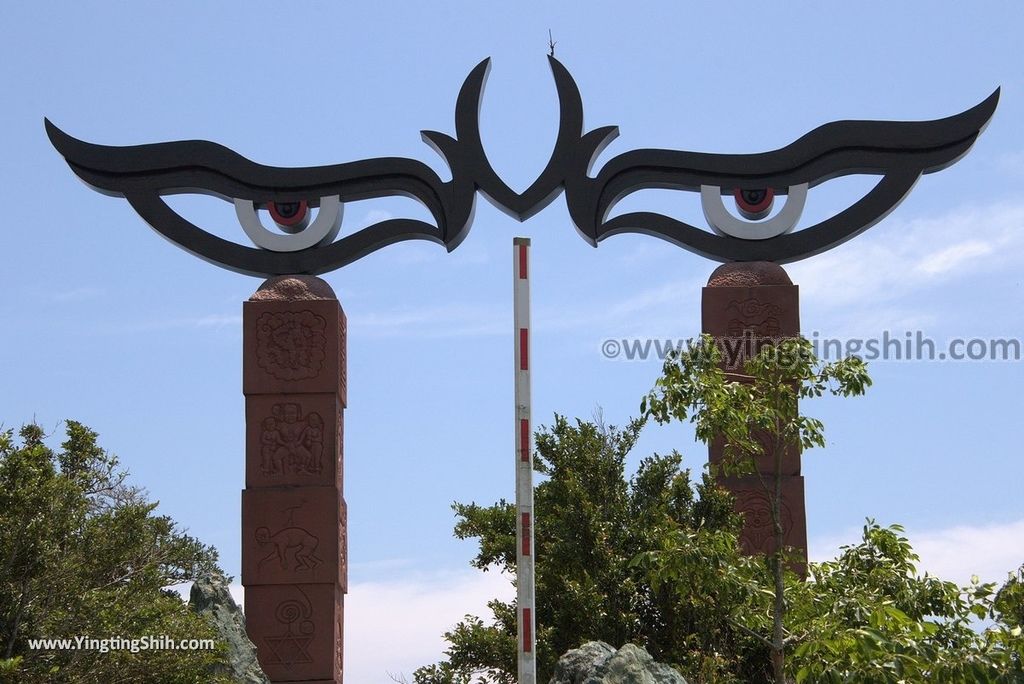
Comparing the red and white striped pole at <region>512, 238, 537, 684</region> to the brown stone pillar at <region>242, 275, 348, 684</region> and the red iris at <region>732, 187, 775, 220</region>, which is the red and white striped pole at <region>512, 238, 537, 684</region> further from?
the red iris at <region>732, 187, 775, 220</region>

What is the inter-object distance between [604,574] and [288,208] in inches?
161

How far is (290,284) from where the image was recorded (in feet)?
41.8

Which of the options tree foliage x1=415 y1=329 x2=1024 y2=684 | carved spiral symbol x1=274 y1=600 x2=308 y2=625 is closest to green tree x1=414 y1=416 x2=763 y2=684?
tree foliage x1=415 y1=329 x2=1024 y2=684

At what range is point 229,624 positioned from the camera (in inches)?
453

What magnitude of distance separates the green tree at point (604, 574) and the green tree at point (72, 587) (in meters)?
2.76

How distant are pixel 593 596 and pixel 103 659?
3909mm

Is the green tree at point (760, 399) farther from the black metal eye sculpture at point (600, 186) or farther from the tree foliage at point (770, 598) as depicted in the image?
the black metal eye sculpture at point (600, 186)

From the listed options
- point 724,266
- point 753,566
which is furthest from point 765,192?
point 753,566

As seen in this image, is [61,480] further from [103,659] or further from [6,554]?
[103,659]

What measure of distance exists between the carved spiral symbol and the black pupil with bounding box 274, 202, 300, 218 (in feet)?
10.8

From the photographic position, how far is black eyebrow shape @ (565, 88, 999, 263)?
42.0 ft

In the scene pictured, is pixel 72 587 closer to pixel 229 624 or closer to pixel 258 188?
pixel 229 624

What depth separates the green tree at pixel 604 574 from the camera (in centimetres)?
1225

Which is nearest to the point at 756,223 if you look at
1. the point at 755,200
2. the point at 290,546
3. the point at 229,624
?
the point at 755,200
